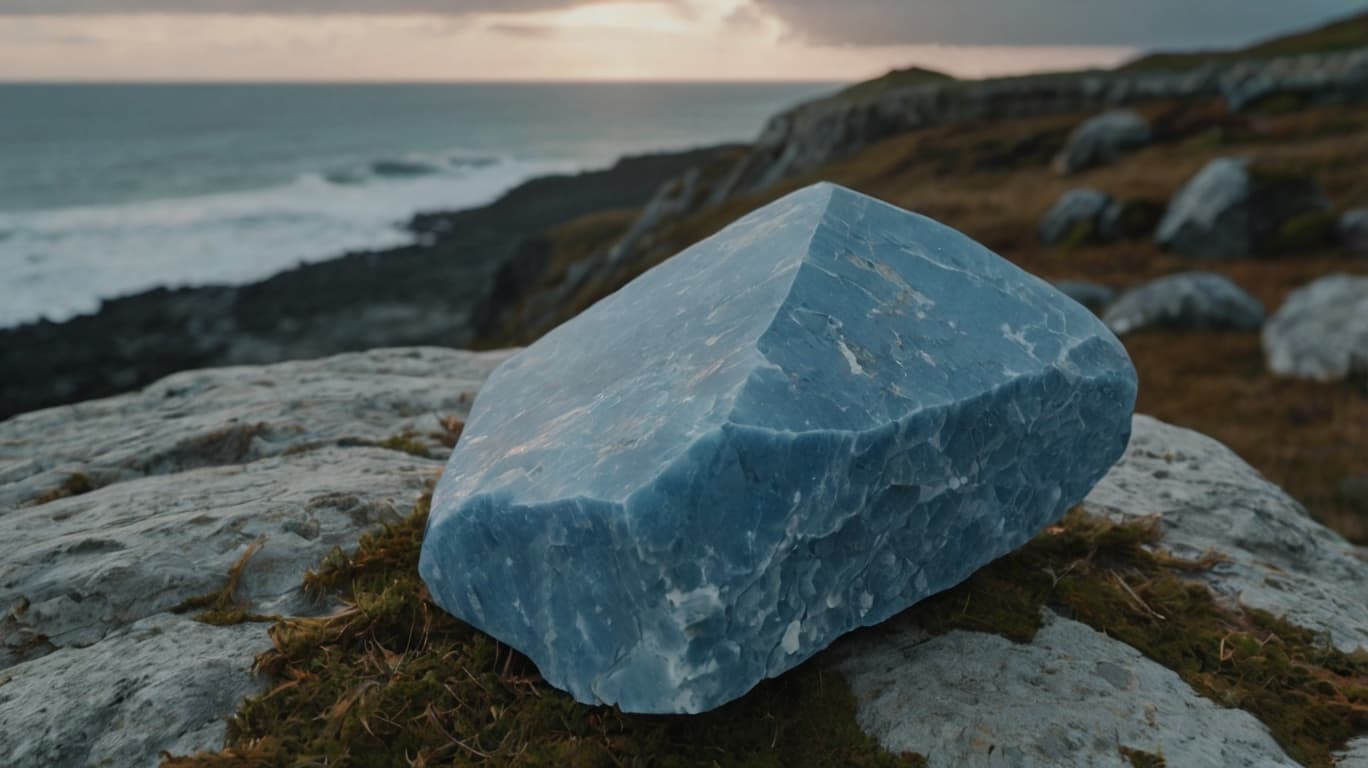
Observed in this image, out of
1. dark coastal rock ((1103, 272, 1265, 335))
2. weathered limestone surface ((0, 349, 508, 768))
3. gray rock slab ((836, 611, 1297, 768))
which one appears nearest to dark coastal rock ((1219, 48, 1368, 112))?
dark coastal rock ((1103, 272, 1265, 335))

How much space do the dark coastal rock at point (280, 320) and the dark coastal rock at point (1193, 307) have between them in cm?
2789

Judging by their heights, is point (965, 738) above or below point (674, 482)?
below

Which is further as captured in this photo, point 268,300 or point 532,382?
point 268,300

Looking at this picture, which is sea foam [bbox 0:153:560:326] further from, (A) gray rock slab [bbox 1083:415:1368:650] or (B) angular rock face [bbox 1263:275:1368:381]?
(B) angular rock face [bbox 1263:275:1368:381]

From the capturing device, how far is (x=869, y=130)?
49.7 metres

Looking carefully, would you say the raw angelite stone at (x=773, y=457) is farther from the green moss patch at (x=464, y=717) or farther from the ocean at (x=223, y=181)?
the ocean at (x=223, y=181)

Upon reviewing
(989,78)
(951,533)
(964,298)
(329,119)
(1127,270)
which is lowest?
(329,119)

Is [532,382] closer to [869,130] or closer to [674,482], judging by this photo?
[674,482]

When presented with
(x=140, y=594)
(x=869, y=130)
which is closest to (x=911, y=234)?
(x=140, y=594)

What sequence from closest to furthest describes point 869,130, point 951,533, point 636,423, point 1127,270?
point 636,423 < point 951,533 < point 1127,270 < point 869,130

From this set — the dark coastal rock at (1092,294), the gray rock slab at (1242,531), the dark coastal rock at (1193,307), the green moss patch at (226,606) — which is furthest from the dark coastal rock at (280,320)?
the gray rock slab at (1242,531)

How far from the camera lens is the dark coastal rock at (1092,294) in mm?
19953

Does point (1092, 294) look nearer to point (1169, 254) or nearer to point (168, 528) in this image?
point (1169, 254)

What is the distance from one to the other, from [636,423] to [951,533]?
1.39 metres
